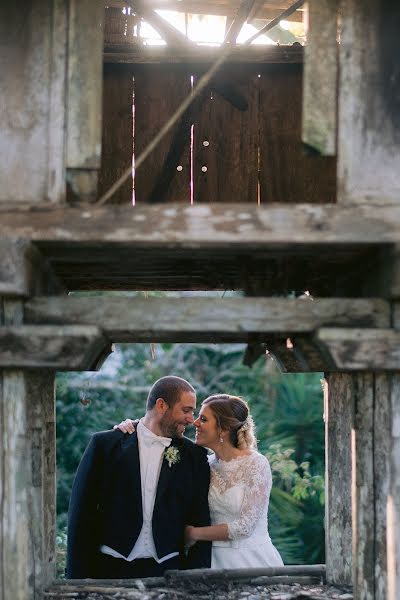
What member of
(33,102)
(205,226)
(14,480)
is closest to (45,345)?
(14,480)

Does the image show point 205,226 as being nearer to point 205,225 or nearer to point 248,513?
point 205,225

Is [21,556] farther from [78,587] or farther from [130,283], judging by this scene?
[130,283]

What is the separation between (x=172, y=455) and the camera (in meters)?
7.09

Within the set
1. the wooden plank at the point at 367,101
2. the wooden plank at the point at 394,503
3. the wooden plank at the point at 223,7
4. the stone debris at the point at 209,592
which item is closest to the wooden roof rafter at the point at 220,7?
the wooden plank at the point at 223,7

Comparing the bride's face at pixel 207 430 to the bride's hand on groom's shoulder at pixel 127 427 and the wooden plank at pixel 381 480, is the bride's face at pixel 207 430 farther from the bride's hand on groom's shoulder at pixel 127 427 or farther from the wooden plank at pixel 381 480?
the wooden plank at pixel 381 480

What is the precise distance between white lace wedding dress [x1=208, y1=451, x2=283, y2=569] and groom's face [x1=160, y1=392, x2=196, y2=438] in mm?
432

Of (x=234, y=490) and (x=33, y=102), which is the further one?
(x=234, y=490)

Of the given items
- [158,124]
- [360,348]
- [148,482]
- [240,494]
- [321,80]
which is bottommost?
[240,494]

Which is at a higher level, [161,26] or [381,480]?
[161,26]

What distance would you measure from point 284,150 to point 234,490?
244 cm

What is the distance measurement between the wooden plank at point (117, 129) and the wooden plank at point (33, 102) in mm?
1713

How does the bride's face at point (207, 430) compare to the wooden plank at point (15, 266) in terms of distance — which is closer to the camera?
the wooden plank at point (15, 266)

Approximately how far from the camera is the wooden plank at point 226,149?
660 centimetres

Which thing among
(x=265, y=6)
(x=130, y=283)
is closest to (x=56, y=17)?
(x=130, y=283)
